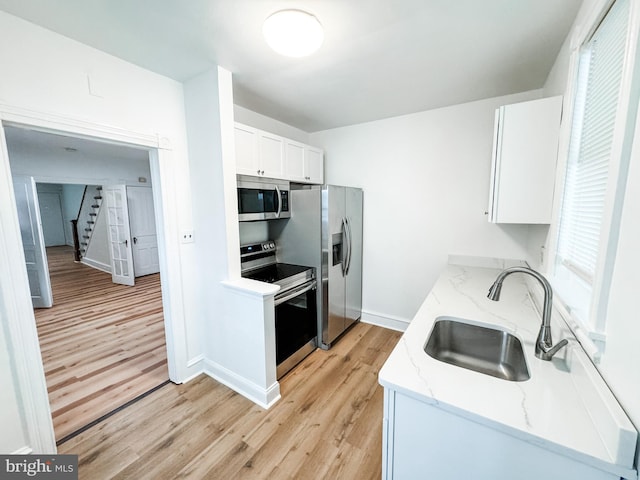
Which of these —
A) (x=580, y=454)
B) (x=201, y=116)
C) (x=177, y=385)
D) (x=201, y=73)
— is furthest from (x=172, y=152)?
(x=580, y=454)

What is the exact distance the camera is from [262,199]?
250 cm

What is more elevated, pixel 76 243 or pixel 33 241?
pixel 33 241

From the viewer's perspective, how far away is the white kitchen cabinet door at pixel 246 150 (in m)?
2.23

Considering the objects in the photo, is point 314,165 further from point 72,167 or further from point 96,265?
point 96,265

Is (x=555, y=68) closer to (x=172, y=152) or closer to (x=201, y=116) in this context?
(x=201, y=116)

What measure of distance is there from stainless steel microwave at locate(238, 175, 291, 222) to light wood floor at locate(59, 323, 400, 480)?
5.12 ft

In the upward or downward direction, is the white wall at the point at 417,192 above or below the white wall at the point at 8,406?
above

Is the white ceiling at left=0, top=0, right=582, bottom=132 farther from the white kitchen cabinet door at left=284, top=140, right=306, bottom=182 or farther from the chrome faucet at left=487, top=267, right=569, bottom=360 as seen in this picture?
the chrome faucet at left=487, top=267, right=569, bottom=360

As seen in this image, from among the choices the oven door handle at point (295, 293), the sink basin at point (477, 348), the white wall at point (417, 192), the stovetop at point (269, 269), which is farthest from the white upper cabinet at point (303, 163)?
the sink basin at point (477, 348)

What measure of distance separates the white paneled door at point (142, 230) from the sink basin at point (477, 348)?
5863 millimetres

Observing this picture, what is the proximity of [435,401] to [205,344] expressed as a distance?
86.5 inches

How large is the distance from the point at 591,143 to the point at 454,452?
58.4 inches

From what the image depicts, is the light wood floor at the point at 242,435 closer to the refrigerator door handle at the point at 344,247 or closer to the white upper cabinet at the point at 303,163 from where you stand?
the refrigerator door handle at the point at 344,247

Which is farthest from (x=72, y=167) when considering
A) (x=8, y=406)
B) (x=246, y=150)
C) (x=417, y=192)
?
(x=417, y=192)
